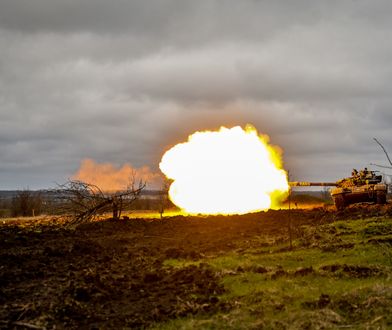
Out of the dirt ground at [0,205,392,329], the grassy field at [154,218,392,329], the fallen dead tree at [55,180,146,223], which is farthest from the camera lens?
the fallen dead tree at [55,180,146,223]

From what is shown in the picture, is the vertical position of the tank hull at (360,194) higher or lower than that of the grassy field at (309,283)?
higher

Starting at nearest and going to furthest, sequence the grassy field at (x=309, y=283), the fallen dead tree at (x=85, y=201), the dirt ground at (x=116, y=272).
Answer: the grassy field at (x=309, y=283)
the dirt ground at (x=116, y=272)
the fallen dead tree at (x=85, y=201)

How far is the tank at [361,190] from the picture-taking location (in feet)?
125

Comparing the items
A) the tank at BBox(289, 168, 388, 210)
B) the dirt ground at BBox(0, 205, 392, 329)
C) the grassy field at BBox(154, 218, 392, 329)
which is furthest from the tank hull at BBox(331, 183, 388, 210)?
the grassy field at BBox(154, 218, 392, 329)

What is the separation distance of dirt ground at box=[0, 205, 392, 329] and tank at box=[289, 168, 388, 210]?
8.64 m

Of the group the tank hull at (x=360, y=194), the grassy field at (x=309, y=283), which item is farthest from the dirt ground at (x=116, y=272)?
the tank hull at (x=360, y=194)

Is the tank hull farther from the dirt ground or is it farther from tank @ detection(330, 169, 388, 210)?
the dirt ground

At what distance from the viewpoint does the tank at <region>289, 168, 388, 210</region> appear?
125 ft

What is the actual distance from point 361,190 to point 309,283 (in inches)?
1010

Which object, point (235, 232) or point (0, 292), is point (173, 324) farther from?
point (235, 232)

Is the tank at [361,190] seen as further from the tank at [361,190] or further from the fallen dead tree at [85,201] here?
the fallen dead tree at [85,201]

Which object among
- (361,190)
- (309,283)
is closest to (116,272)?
(309,283)

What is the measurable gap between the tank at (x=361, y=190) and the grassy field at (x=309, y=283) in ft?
51.9

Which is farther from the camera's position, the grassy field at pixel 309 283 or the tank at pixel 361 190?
the tank at pixel 361 190
